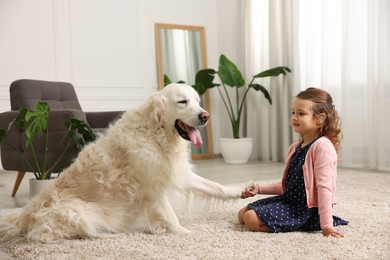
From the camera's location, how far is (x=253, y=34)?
6094 mm

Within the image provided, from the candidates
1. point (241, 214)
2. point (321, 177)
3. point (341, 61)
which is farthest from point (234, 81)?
point (321, 177)

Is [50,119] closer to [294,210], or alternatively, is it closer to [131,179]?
[131,179]

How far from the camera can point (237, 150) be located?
570 cm

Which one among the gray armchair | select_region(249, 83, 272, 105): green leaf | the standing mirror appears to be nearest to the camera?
the gray armchair

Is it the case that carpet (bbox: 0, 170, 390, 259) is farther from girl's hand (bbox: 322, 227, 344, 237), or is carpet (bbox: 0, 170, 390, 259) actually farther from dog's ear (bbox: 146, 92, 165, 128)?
dog's ear (bbox: 146, 92, 165, 128)

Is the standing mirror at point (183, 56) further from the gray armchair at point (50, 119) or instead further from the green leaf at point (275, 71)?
the gray armchair at point (50, 119)

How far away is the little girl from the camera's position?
1966mm

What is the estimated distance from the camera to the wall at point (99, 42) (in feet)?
17.9

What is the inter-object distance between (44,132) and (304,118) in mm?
2009

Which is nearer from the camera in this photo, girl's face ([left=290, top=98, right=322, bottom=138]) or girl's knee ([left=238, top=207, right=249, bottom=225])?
girl's face ([left=290, top=98, right=322, bottom=138])

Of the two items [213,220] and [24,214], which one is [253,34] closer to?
[213,220]

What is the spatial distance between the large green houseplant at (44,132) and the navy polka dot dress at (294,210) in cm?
139

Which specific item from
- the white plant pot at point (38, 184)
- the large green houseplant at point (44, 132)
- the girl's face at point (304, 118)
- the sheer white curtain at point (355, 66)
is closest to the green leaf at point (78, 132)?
the large green houseplant at point (44, 132)

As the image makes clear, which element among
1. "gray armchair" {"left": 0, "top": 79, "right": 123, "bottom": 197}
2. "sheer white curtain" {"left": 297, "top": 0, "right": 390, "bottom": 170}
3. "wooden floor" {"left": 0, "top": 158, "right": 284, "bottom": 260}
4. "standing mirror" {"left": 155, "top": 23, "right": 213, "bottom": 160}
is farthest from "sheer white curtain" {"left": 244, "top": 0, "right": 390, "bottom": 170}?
"gray armchair" {"left": 0, "top": 79, "right": 123, "bottom": 197}
